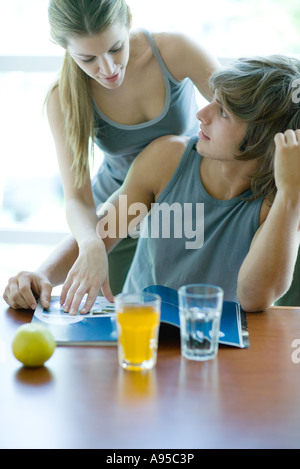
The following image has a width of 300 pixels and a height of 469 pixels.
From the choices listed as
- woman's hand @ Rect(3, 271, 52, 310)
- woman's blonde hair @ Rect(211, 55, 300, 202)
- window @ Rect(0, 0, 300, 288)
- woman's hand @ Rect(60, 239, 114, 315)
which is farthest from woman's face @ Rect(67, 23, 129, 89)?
window @ Rect(0, 0, 300, 288)

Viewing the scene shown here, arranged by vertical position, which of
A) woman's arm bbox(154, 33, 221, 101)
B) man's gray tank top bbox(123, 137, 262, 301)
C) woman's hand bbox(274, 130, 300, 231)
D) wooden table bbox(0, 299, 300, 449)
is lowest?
man's gray tank top bbox(123, 137, 262, 301)

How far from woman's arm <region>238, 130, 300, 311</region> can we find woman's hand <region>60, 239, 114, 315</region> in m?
0.31

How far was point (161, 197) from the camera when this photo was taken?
1635 millimetres

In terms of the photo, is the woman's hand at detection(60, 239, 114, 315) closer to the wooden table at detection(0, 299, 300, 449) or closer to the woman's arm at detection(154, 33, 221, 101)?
the wooden table at detection(0, 299, 300, 449)

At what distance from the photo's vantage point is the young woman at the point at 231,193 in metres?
1.32

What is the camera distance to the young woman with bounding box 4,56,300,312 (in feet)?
4.34

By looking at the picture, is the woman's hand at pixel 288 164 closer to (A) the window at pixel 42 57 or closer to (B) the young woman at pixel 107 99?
(B) the young woman at pixel 107 99

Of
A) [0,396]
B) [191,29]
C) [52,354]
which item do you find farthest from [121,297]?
[191,29]

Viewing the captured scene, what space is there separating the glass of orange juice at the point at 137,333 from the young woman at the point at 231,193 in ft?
1.06

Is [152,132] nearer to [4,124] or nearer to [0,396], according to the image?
[0,396]

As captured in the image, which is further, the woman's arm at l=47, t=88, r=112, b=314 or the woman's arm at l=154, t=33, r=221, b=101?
the woman's arm at l=154, t=33, r=221, b=101

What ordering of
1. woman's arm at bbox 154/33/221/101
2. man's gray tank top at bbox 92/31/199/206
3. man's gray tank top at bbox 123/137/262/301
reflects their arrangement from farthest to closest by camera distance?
man's gray tank top at bbox 92/31/199/206, woman's arm at bbox 154/33/221/101, man's gray tank top at bbox 123/137/262/301

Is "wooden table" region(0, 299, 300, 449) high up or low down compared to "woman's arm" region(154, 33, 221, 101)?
down

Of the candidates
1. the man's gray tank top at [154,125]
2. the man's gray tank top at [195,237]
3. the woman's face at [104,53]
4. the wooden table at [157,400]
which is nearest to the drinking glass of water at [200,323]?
the wooden table at [157,400]
